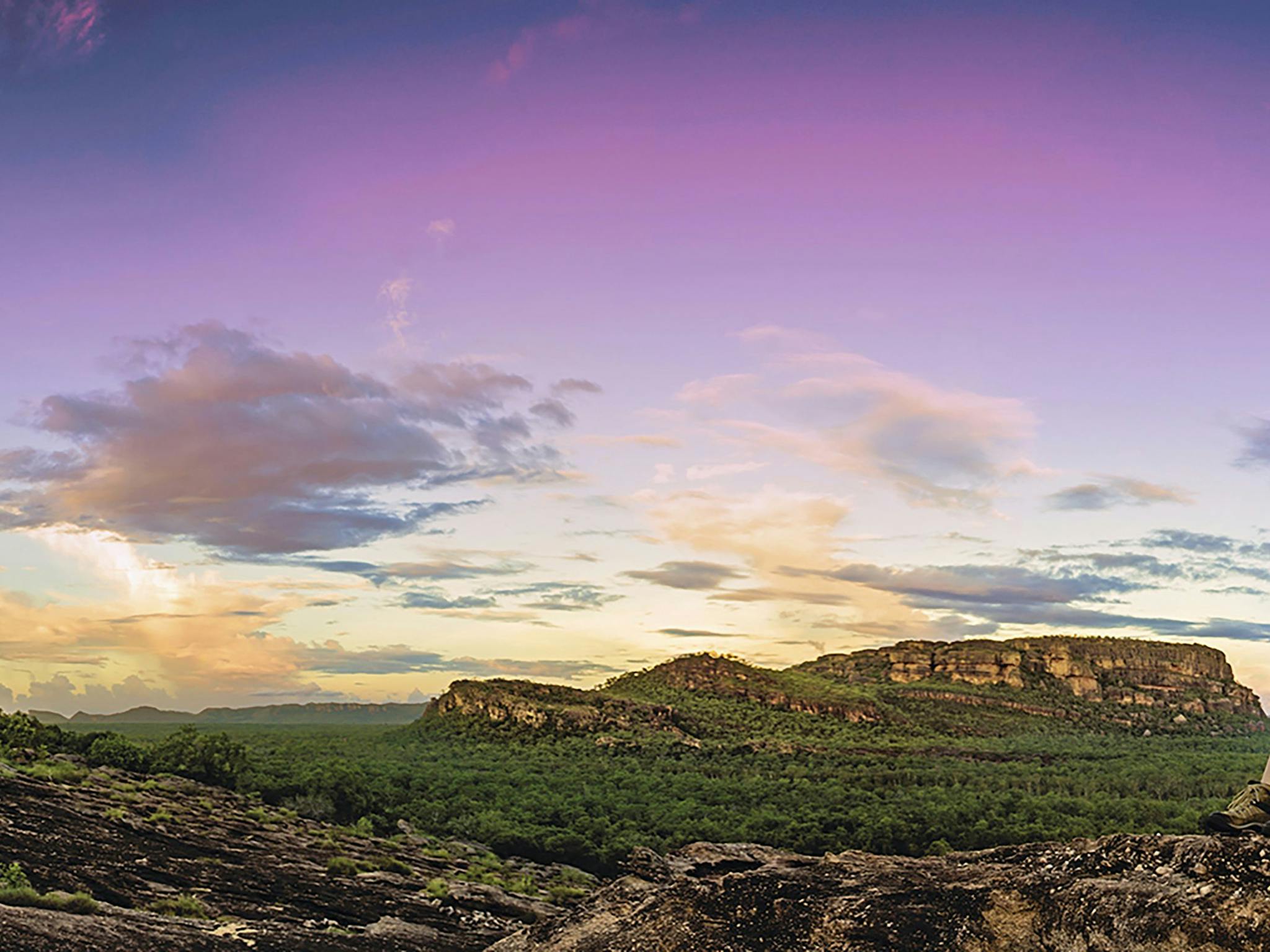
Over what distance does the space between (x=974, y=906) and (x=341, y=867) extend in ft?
82.8

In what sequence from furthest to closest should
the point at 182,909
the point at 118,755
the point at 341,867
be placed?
the point at 118,755, the point at 341,867, the point at 182,909

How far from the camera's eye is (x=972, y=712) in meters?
186

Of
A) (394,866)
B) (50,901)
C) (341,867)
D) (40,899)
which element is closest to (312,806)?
(394,866)

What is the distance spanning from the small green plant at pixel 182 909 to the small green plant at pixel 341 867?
9.70m

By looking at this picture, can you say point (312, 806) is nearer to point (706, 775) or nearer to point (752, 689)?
point (706, 775)

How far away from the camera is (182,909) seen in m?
17.2

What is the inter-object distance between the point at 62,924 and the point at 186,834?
16.2m

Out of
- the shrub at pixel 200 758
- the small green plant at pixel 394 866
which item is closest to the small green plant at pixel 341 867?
the small green plant at pixel 394 866

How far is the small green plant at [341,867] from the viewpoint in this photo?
27.3 metres

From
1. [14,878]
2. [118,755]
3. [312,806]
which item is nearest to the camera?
[14,878]

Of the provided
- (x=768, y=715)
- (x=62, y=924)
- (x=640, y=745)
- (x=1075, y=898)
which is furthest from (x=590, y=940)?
(x=768, y=715)

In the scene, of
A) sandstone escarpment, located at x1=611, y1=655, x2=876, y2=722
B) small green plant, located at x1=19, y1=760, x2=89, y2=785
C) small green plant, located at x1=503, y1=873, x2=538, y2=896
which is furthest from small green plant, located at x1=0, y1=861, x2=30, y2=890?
sandstone escarpment, located at x1=611, y1=655, x2=876, y2=722

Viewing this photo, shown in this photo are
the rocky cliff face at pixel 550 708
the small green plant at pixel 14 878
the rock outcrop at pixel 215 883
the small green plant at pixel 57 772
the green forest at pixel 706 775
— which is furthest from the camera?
the rocky cliff face at pixel 550 708

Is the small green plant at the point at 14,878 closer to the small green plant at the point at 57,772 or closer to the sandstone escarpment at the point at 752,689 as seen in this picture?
the small green plant at the point at 57,772
